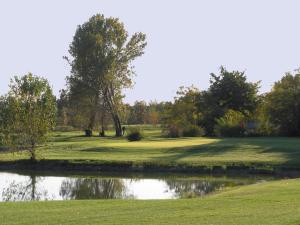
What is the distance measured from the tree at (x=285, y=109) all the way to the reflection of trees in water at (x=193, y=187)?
3444 cm

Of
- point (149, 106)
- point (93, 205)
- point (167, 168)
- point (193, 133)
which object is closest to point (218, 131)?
point (193, 133)

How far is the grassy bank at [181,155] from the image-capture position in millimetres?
45031

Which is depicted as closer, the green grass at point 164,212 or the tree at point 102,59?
the green grass at point 164,212

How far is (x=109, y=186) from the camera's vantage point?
3734cm

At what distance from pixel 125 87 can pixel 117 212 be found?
Result: 71.5 metres

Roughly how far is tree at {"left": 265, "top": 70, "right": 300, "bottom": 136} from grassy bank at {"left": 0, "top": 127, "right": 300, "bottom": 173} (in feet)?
46.9

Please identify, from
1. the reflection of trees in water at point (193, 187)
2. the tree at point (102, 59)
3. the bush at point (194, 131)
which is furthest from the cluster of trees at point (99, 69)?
the reflection of trees in water at point (193, 187)

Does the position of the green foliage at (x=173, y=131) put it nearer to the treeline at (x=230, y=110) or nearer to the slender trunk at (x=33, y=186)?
the treeline at (x=230, y=110)

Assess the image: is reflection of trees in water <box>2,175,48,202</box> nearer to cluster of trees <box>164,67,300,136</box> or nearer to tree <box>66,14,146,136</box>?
cluster of trees <box>164,67,300,136</box>

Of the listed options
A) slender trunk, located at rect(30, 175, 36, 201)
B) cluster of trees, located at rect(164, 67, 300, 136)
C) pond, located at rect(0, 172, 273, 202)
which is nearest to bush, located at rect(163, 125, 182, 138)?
cluster of trees, located at rect(164, 67, 300, 136)

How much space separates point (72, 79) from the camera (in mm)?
88250

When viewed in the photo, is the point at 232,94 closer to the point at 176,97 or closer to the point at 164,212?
the point at 176,97

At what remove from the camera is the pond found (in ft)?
108

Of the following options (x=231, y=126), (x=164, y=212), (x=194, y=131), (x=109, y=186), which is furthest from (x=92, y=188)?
(x=194, y=131)
